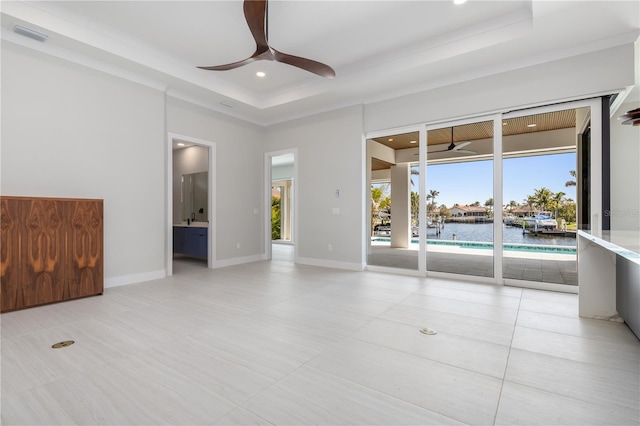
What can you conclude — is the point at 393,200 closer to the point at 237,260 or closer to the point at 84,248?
the point at 237,260

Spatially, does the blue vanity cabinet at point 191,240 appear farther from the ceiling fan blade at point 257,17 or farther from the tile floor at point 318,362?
the ceiling fan blade at point 257,17

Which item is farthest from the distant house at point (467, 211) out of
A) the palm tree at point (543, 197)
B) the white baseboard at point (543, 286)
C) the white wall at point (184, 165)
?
the white wall at point (184, 165)

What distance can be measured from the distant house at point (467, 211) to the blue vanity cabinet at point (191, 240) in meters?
4.67

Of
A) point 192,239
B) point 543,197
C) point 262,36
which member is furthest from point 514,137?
point 192,239

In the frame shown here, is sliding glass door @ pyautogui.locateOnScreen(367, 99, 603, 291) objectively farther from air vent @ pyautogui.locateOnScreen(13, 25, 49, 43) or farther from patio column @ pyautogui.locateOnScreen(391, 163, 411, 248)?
air vent @ pyautogui.locateOnScreen(13, 25, 49, 43)

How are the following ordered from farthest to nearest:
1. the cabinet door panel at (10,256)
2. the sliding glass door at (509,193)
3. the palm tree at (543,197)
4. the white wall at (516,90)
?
the palm tree at (543,197) < the sliding glass door at (509,193) < the white wall at (516,90) < the cabinet door panel at (10,256)

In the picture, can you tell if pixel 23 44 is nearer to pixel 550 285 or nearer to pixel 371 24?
pixel 371 24

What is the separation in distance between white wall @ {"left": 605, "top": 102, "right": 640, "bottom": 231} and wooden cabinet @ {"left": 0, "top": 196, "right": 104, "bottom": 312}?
6.55 meters

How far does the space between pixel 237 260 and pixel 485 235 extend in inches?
183

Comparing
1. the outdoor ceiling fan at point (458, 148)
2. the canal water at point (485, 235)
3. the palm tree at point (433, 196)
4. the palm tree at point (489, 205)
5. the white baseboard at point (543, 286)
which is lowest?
the white baseboard at point (543, 286)

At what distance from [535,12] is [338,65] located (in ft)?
8.51

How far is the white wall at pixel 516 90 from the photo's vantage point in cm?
364

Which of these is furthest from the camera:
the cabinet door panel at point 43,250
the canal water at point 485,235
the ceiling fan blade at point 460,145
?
the ceiling fan blade at point 460,145

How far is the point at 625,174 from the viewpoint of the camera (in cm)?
373
